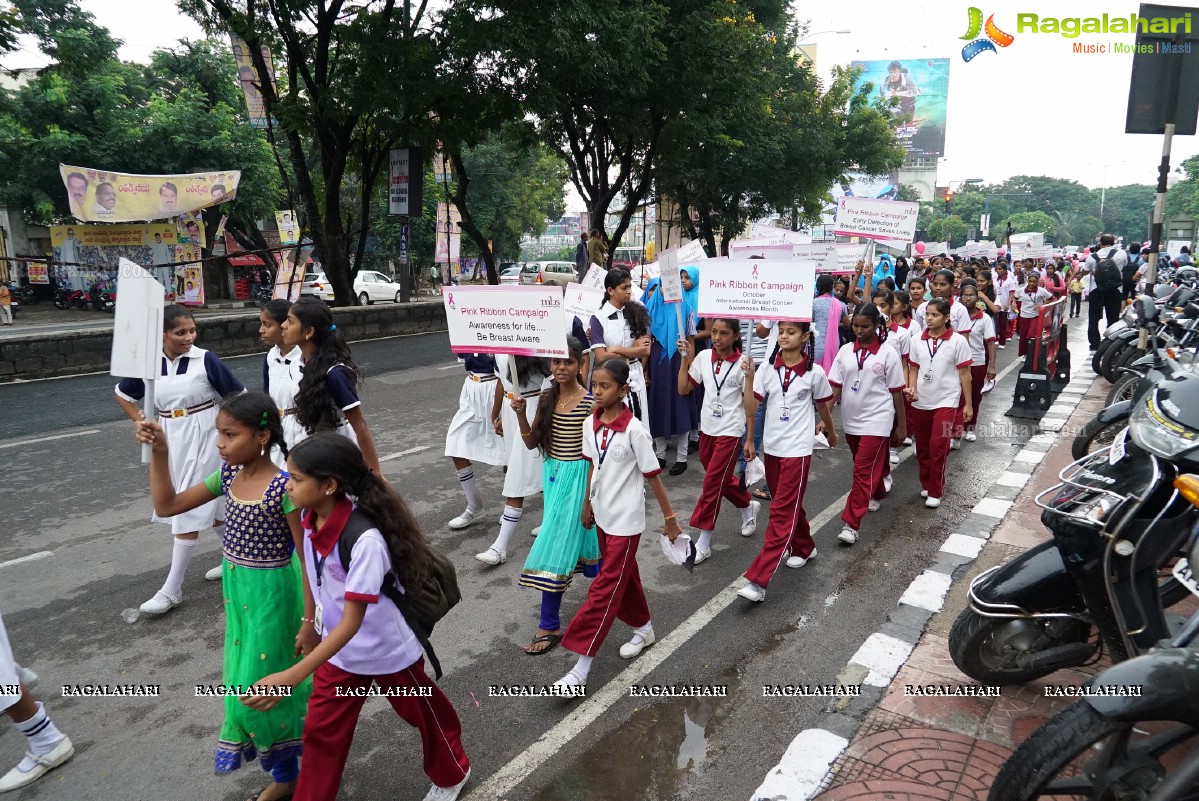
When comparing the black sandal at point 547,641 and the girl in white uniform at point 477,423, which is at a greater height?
the girl in white uniform at point 477,423

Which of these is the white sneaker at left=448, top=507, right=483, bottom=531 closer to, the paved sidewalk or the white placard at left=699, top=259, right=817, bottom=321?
the white placard at left=699, top=259, right=817, bottom=321

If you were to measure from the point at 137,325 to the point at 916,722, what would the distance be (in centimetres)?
345

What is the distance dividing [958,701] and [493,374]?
137 inches

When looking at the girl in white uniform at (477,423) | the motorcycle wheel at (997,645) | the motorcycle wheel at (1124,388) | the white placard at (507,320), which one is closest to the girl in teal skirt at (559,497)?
the white placard at (507,320)

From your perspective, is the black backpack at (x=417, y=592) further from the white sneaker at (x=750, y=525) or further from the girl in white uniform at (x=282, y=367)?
the white sneaker at (x=750, y=525)

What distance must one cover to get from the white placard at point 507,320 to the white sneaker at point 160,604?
2.11m

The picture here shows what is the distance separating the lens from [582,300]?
20.5ft

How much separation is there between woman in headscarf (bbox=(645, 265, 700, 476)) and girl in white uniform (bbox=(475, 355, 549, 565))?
2.33 meters

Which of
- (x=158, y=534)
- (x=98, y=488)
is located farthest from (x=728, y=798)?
(x=98, y=488)

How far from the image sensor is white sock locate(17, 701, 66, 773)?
10.1 ft

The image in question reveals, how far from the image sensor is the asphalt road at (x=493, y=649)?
123 inches

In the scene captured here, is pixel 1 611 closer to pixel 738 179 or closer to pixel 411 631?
pixel 411 631

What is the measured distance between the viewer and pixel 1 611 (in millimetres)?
4500

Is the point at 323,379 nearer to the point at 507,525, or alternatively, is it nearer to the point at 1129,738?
the point at 507,525
